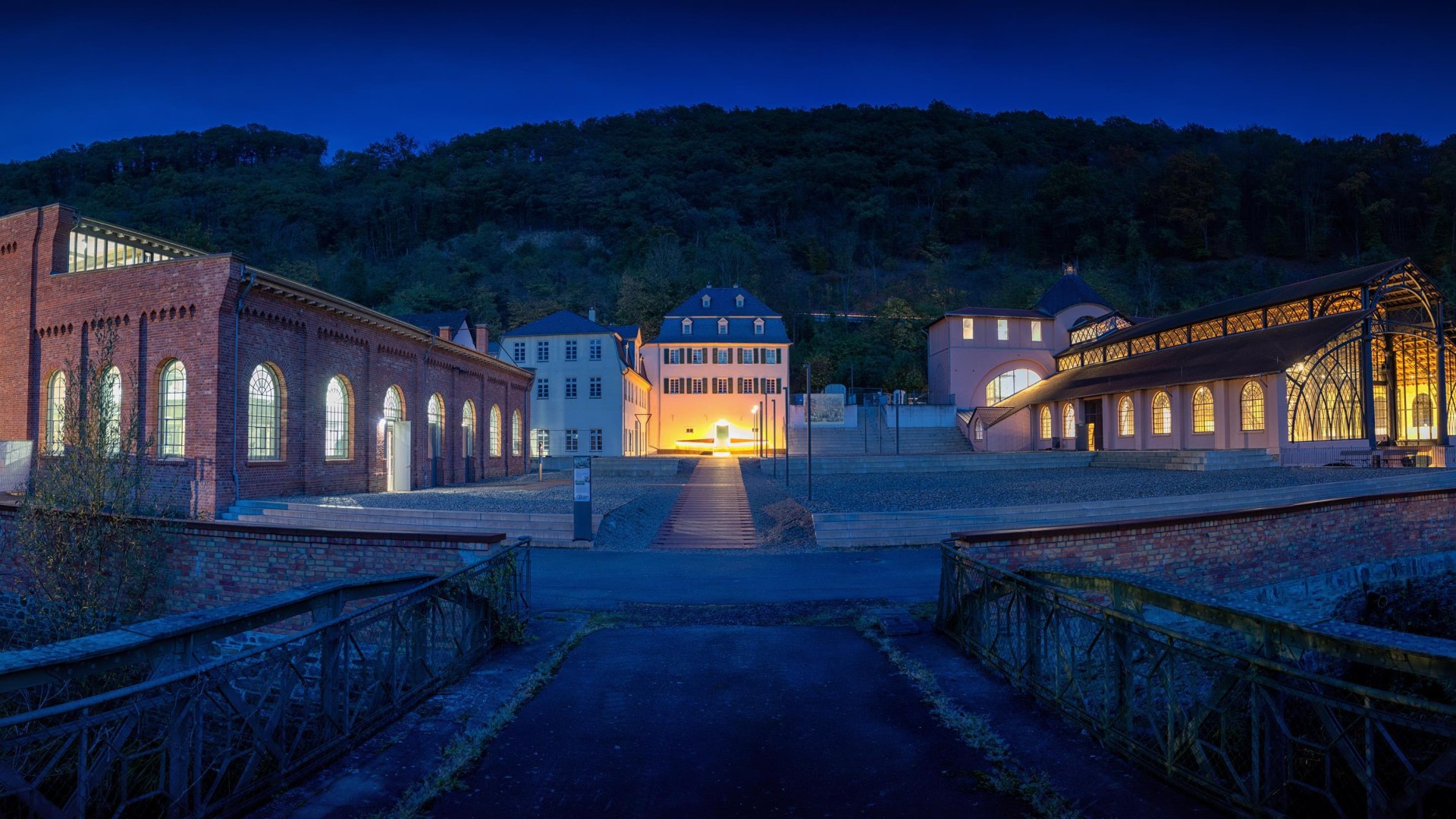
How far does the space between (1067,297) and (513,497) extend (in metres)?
45.1

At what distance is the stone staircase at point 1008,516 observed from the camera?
15945mm

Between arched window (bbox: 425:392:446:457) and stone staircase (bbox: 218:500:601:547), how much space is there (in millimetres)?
9820

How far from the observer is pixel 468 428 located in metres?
32.5

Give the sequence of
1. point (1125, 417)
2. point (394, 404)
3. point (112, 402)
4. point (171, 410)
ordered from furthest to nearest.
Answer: point (1125, 417) → point (394, 404) → point (112, 402) → point (171, 410)

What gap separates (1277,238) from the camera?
94.8 meters

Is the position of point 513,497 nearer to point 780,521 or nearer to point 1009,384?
point 780,521

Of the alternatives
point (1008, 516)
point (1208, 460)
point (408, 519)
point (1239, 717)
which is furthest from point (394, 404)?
point (1208, 460)

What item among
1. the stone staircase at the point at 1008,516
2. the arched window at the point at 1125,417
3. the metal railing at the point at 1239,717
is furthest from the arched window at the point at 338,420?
the arched window at the point at 1125,417

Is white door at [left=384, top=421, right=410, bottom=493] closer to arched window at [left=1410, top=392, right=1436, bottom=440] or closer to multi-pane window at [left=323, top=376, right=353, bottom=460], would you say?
multi-pane window at [left=323, top=376, right=353, bottom=460]

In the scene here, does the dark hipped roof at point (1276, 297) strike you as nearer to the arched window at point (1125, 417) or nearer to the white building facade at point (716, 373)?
the arched window at point (1125, 417)

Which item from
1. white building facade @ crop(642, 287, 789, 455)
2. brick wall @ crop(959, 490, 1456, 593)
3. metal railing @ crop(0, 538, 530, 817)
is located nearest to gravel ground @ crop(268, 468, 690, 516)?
brick wall @ crop(959, 490, 1456, 593)

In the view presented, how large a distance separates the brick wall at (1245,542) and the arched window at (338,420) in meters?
19.7

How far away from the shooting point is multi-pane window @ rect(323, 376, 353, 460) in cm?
2283

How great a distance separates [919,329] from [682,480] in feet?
124
